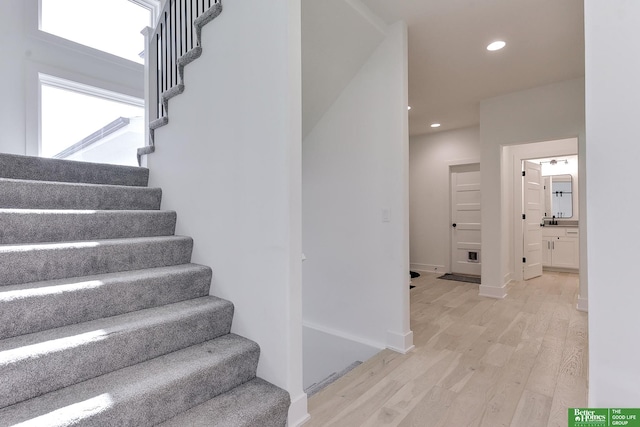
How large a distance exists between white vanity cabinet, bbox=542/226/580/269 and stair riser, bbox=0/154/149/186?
683 cm

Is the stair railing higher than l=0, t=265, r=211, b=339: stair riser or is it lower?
higher

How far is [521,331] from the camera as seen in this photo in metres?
3.05

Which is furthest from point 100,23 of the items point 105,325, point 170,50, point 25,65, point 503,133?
point 503,133

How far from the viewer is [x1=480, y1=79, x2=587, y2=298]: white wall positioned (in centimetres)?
382

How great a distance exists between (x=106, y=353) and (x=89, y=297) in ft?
1.08

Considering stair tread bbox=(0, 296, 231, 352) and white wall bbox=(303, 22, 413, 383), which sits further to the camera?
white wall bbox=(303, 22, 413, 383)

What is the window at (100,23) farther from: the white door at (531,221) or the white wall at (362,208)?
the white door at (531,221)

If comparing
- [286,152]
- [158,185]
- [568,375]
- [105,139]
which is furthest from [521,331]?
[105,139]

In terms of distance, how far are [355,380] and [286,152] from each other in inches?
63.3

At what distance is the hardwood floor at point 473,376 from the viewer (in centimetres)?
179

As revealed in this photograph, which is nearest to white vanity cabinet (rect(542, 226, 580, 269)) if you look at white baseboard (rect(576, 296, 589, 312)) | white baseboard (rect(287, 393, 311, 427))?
white baseboard (rect(576, 296, 589, 312))

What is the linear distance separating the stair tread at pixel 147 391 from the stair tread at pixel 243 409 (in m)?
0.04

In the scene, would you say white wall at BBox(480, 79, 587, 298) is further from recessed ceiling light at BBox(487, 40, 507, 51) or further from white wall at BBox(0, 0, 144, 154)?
white wall at BBox(0, 0, 144, 154)

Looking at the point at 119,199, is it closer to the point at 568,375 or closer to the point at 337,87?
the point at 337,87
